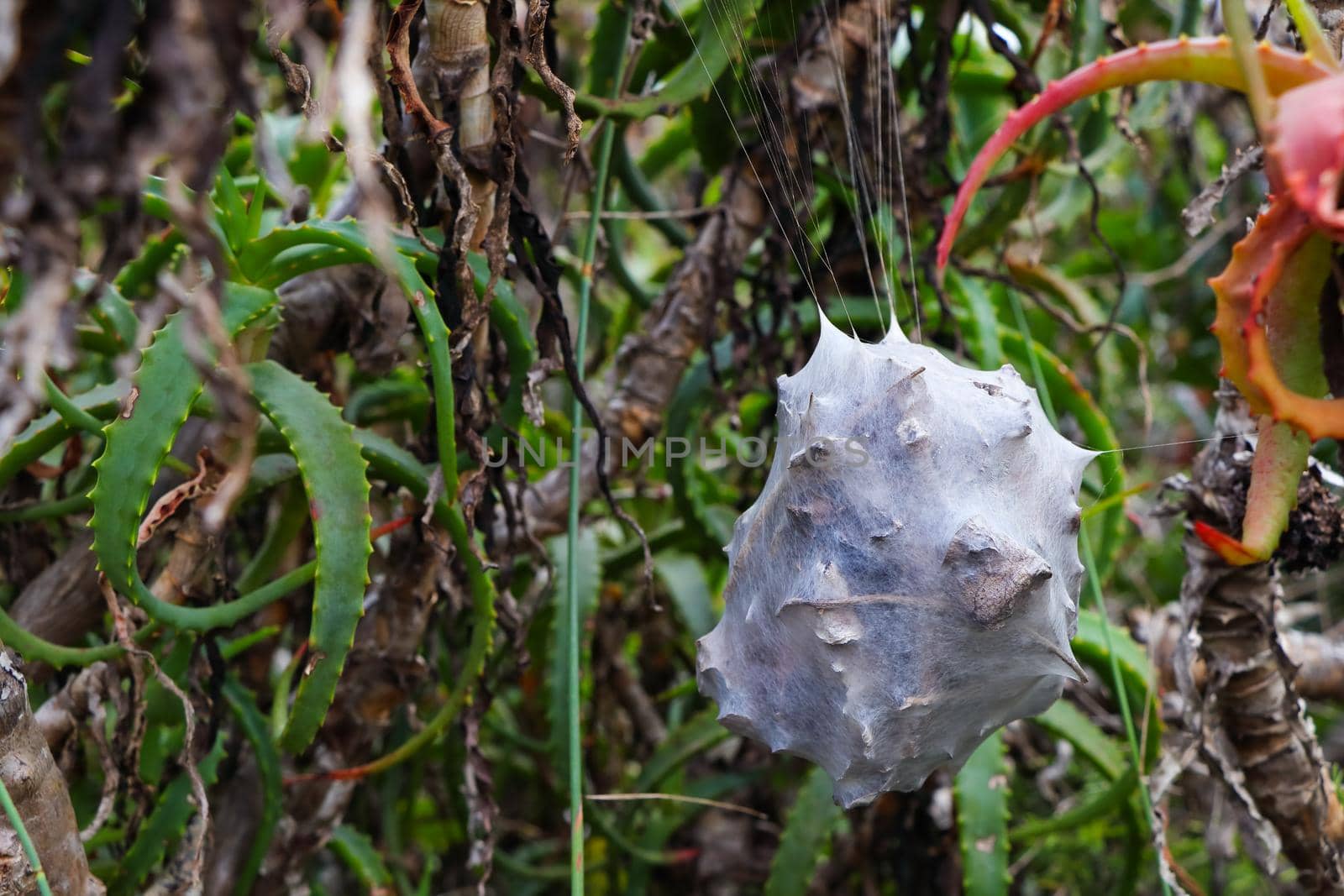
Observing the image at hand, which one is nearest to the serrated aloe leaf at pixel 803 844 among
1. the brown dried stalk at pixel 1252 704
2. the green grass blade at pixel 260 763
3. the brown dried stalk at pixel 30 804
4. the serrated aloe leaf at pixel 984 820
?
the serrated aloe leaf at pixel 984 820

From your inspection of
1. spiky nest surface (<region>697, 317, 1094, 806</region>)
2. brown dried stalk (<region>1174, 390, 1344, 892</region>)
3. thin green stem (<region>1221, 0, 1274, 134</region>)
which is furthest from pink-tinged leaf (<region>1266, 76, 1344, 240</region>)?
brown dried stalk (<region>1174, 390, 1344, 892</region>)

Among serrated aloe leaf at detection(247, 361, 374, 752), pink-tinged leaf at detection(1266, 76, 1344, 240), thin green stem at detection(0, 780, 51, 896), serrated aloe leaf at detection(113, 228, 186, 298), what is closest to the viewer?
pink-tinged leaf at detection(1266, 76, 1344, 240)

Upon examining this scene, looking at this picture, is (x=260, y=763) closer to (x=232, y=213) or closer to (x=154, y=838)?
(x=154, y=838)

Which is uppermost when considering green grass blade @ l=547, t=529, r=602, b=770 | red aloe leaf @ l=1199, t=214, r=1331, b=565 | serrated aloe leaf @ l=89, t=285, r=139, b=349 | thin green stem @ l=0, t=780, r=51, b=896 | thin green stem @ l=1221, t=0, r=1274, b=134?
serrated aloe leaf @ l=89, t=285, r=139, b=349

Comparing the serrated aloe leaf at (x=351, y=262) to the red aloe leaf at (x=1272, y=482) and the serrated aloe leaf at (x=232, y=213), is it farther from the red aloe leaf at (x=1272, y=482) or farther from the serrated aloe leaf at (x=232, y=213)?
the red aloe leaf at (x=1272, y=482)

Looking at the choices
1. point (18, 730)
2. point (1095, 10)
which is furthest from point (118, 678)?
point (1095, 10)

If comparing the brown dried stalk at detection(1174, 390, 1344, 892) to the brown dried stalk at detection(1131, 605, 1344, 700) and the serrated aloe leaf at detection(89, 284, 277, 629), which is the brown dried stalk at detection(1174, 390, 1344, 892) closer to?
the brown dried stalk at detection(1131, 605, 1344, 700)
